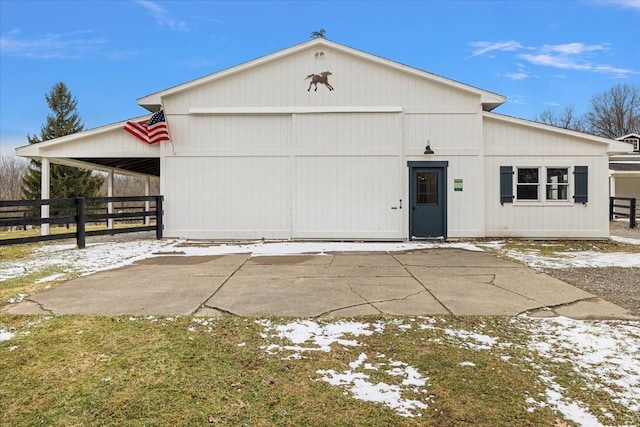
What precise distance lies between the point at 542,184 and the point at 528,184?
0.40 meters

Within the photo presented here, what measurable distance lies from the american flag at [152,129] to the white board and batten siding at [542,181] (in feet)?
31.8

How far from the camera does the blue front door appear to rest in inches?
452

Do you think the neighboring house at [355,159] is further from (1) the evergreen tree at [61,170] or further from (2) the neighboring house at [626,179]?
(1) the evergreen tree at [61,170]

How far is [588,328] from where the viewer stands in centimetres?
387

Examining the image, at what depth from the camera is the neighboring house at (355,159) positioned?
37.4 ft

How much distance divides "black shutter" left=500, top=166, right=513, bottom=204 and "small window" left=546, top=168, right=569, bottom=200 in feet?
3.97

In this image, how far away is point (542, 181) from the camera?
11508 mm

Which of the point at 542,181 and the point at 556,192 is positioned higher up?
the point at 542,181

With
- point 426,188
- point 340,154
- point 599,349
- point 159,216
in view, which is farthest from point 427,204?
point 599,349

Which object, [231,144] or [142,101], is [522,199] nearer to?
[231,144]

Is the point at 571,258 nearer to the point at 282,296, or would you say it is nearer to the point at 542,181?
the point at 542,181

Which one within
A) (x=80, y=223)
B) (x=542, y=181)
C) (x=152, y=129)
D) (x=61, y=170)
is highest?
(x=61, y=170)

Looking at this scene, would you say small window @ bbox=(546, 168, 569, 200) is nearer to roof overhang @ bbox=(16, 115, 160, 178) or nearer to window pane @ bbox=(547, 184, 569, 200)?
window pane @ bbox=(547, 184, 569, 200)

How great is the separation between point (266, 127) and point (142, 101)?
3.84 m
